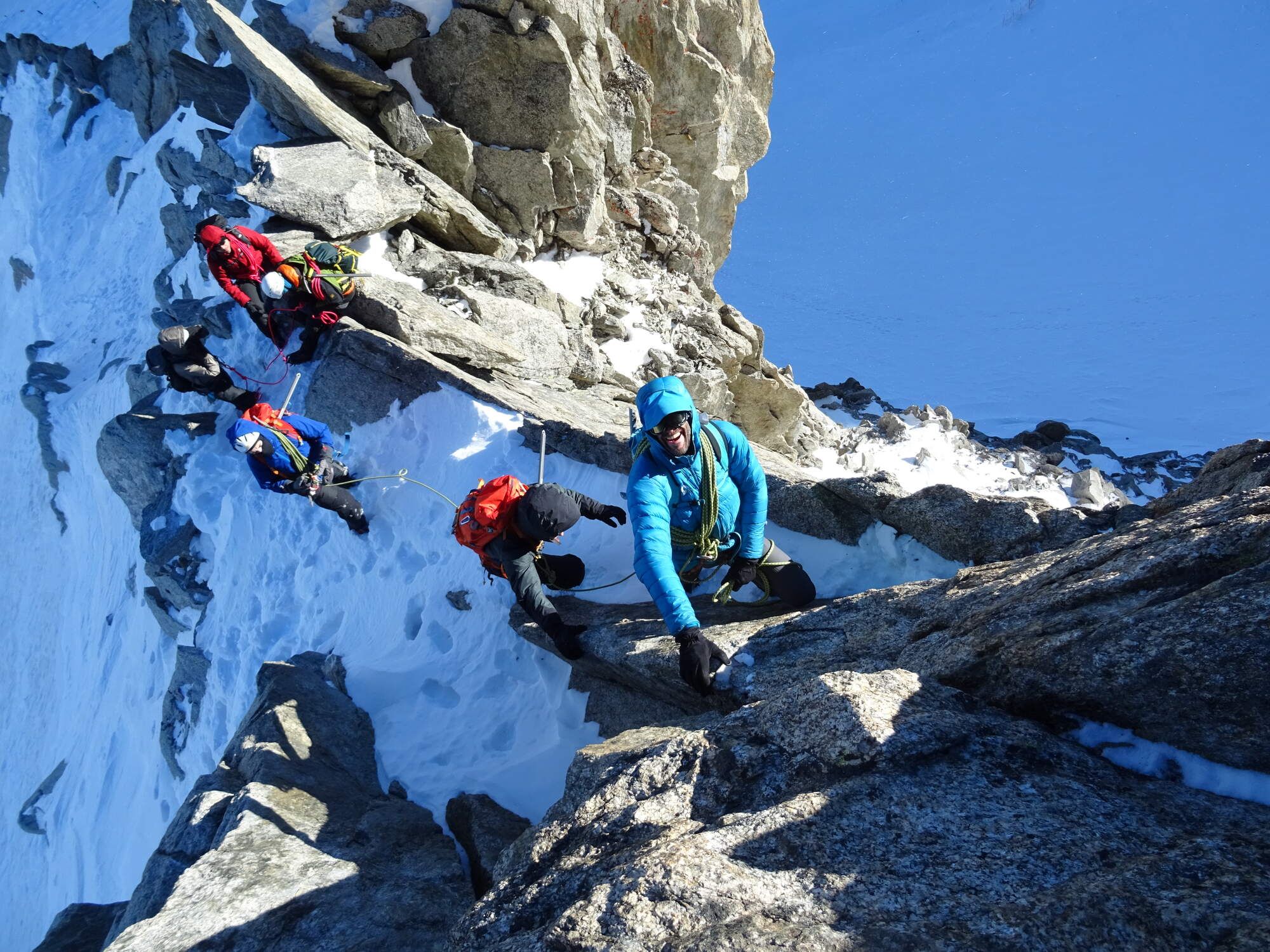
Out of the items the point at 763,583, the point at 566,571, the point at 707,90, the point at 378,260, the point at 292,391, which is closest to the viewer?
the point at 763,583

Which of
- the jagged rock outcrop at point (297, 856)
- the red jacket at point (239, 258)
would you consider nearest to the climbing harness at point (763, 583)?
the jagged rock outcrop at point (297, 856)

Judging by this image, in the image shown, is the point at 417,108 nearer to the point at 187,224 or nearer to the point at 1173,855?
the point at 187,224

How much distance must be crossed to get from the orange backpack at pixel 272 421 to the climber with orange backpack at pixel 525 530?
308 cm

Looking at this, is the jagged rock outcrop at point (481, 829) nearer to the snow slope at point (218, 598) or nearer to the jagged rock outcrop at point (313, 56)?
the snow slope at point (218, 598)

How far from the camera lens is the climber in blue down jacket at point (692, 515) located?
5.07 meters

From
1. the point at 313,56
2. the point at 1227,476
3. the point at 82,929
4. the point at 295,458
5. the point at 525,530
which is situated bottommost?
the point at 82,929

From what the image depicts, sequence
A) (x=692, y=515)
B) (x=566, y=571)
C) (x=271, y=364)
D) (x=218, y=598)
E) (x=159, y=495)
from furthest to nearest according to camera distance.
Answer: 1. (x=159, y=495)
2. (x=271, y=364)
3. (x=218, y=598)
4. (x=566, y=571)
5. (x=692, y=515)

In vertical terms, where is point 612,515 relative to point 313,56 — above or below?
below

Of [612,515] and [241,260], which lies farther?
[241,260]

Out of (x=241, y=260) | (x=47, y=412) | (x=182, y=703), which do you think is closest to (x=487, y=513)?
(x=241, y=260)

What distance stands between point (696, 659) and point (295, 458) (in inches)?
225

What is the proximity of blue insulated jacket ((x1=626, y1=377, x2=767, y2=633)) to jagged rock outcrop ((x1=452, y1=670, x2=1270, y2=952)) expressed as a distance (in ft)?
3.89

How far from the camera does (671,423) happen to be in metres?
5.16

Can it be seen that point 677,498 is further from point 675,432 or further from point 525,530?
point 525,530
